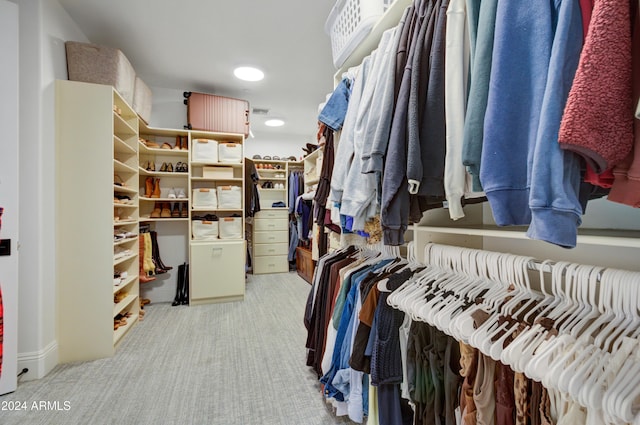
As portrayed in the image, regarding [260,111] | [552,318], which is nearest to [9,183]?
[552,318]

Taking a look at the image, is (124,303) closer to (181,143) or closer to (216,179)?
(216,179)

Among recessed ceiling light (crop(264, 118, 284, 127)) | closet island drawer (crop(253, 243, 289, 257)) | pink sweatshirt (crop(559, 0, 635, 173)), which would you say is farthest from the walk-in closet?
closet island drawer (crop(253, 243, 289, 257))

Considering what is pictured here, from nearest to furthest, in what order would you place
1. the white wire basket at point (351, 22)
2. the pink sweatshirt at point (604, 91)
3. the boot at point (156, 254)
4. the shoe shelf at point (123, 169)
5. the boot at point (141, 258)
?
the pink sweatshirt at point (604, 91), the white wire basket at point (351, 22), the shoe shelf at point (123, 169), the boot at point (141, 258), the boot at point (156, 254)

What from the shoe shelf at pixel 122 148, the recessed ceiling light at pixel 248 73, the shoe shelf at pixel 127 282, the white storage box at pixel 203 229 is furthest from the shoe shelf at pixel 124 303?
the recessed ceiling light at pixel 248 73

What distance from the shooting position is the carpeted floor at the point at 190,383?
1469 mm

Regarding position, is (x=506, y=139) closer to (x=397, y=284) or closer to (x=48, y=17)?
(x=397, y=284)

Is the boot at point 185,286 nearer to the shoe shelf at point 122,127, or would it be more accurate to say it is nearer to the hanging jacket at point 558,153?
the shoe shelf at point 122,127

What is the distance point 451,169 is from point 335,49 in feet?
3.88

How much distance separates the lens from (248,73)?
295cm

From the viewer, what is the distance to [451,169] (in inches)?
27.7

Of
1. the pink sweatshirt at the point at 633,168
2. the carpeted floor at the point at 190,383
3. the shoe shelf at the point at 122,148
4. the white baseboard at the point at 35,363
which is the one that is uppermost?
the shoe shelf at the point at 122,148

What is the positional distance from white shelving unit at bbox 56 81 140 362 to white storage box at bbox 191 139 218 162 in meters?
1.16

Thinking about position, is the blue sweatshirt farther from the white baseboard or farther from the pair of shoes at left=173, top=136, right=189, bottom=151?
the pair of shoes at left=173, top=136, right=189, bottom=151

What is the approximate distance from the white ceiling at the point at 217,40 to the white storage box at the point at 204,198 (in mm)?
1239
